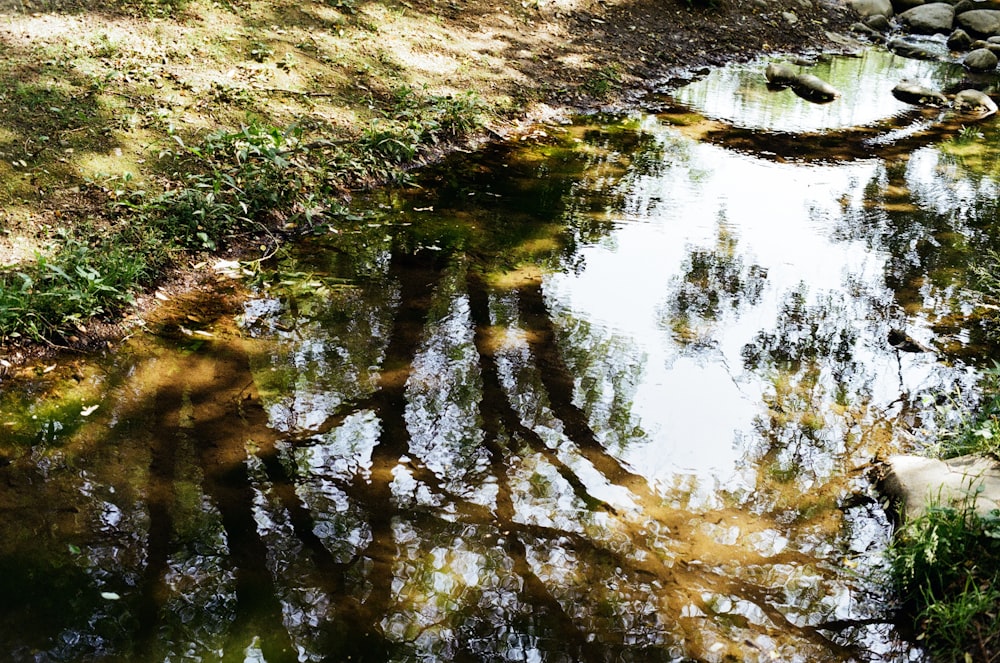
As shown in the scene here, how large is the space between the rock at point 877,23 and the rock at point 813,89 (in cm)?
485

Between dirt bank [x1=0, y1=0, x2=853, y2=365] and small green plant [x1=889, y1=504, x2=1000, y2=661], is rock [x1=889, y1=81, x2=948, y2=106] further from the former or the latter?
small green plant [x1=889, y1=504, x2=1000, y2=661]

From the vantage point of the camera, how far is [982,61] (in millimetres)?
13141

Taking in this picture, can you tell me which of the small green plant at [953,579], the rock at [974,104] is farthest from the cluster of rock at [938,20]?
the small green plant at [953,579]

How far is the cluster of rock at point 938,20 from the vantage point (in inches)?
570

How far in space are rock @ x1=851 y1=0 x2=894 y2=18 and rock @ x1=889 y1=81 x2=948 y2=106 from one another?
15.8 ft

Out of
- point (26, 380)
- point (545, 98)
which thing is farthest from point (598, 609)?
point (545, 98)

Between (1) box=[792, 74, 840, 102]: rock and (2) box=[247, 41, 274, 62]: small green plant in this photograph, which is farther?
(1) box=[792, 74, 840, 102]: rock

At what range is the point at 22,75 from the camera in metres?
6.36

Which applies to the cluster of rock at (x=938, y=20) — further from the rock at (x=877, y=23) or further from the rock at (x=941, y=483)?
the rock at (x=941, y=483)

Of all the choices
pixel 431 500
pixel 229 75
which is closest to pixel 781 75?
pixel 229 75

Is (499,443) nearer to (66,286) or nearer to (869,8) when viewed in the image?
→ (66,286)

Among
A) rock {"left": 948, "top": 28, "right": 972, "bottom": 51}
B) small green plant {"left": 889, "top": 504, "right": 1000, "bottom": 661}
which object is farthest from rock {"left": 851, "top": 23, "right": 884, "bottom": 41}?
small green plant {"left": 889, "top": 504, "right": 1000, "bottom": 661}

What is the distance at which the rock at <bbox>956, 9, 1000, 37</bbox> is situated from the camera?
14906mm

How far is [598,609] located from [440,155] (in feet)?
17.4
